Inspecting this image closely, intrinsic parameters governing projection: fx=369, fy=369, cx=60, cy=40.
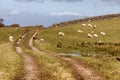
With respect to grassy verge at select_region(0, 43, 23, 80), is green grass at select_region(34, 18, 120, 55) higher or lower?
lower

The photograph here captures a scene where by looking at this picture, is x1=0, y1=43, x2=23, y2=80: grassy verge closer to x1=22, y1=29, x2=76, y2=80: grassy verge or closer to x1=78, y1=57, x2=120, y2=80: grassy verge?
x1=22, y1=29, x2=76, y2=80: grassy verge

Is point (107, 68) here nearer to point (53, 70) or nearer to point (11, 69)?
point (53, 70)

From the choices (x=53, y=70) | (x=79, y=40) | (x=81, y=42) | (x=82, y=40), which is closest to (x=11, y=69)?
(x=53, y=70)

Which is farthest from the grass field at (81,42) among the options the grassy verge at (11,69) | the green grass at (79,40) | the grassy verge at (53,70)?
the grassy verge at (11,69)

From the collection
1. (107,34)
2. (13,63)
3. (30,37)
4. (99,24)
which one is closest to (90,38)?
(107,34)

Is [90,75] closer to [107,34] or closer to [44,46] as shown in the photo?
[44,46]

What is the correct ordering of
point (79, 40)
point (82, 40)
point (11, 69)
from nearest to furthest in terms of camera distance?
1. point (11, 69)
2. point (79, 40)
3. point (82, 40)

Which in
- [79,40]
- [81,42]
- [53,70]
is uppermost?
[53,70]

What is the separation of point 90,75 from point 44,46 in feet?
154

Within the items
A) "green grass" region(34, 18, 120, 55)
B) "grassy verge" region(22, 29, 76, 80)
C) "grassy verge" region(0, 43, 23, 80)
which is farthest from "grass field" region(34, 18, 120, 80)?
"grassy verge" region(0, 43, 23, 80)

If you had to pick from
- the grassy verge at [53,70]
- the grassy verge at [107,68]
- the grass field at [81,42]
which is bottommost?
the grass field at [81,42]

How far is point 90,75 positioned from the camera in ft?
117

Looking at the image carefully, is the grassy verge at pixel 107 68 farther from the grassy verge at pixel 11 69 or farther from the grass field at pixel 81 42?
the grass field at pixel 81 42

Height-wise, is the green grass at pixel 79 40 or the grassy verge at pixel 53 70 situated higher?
the grassy verge at pixel 53 70
